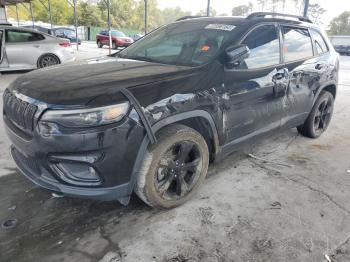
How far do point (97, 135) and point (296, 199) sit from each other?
2.05 meters

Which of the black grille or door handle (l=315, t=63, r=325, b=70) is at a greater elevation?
door handle (l=315, t=63, r=325, b=70)

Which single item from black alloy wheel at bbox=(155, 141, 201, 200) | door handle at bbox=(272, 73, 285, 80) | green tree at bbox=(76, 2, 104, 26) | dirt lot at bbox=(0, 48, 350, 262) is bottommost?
dirt lot at bbox=(0, 48, 350, 262)

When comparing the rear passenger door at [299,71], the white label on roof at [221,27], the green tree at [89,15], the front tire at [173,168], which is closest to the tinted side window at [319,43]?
the rear passenger door at [299,71]

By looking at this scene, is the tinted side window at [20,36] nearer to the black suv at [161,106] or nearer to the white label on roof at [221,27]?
the black suv at [161,106]

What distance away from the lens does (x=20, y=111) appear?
2488 mm

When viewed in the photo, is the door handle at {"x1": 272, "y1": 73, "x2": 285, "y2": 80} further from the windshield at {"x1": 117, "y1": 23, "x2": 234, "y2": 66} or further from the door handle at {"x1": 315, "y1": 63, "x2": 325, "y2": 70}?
the door handle at {"x1": 315, "y1": 63, "x2": 325, "y2": 70}

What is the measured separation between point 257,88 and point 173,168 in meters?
1.25

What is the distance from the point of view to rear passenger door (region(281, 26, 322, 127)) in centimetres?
381

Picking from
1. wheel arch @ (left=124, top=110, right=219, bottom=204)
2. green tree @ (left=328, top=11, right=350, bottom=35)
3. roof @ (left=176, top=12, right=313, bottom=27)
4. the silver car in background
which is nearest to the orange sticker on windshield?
roof @ (left=176, top=12, right=313, bottom=27)

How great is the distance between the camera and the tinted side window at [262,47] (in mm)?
3266

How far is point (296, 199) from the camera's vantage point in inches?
123

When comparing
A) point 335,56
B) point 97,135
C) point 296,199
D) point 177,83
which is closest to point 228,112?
point 177,83

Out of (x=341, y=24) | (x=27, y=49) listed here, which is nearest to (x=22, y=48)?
(x=27, y=49)

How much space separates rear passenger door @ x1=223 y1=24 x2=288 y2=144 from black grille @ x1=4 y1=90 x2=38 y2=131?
5.37 feet
